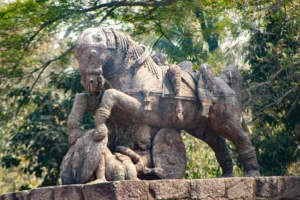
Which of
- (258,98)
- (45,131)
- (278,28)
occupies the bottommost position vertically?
(45,131)

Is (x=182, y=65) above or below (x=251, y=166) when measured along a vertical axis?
above

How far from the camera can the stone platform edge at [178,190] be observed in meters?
6.66

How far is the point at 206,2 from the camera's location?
489 inches

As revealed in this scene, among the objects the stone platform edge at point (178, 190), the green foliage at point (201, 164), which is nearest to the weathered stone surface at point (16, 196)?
the stone platform edge at point (178, 190)

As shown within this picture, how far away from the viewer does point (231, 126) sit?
26.4 feet

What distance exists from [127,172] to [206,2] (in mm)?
6053

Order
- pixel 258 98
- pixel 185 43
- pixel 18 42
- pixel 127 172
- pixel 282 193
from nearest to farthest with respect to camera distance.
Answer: pixel 127 172 → pixel 282 193 → pixel 258 98 → pixel 18 42 → pixel 185 43

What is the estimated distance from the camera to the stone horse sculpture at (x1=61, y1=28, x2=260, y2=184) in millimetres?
7414

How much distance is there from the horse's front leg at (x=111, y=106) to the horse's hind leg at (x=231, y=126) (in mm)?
995

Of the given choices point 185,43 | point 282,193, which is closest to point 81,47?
point 282,193

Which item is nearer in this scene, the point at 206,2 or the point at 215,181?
the point at 215,181

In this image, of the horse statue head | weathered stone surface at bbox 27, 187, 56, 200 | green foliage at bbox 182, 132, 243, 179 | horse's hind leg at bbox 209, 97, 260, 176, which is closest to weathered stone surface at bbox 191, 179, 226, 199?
horse's hind leg at bbox 209, 97, 260, 176

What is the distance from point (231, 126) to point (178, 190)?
51.8 inches

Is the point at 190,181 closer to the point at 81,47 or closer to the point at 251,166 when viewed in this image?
the point at 251,166
